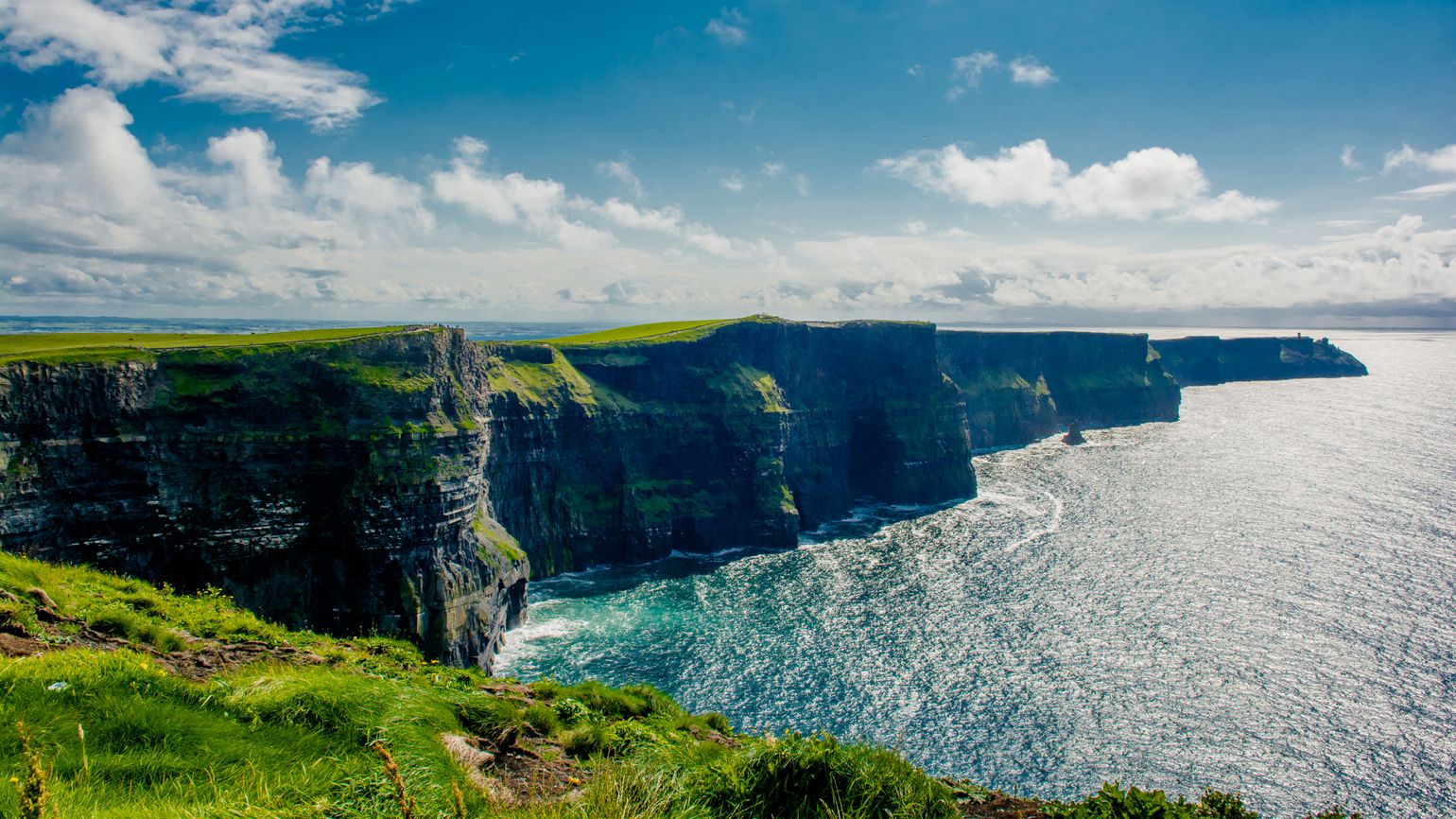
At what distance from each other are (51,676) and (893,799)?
42.3 feet

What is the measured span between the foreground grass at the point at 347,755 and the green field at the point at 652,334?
346 ft

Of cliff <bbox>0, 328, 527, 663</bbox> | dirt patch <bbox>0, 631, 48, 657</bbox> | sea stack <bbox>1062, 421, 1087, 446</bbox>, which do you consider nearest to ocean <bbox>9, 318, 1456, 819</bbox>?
cliff <bbox>0, 328, 527, 663</bbox>

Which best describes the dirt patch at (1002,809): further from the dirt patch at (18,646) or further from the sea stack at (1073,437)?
the sea stack at (1073,437)

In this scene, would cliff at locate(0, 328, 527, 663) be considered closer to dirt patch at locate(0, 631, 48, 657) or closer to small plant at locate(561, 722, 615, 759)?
dirt patch at locate(0, 631, 48, 657)

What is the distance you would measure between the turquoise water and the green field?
40.6m

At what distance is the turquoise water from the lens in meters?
52.2

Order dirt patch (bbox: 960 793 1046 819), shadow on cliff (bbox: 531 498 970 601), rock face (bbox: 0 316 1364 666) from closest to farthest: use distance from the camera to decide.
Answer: dirt patch (bbox: 960 793 1046 819) → rock face (bbox: 0 316 1364 666) → shadow on cliff (bbox: 531 498 970 601)

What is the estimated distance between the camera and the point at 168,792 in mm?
7926

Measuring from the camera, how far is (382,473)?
61250 millimetres

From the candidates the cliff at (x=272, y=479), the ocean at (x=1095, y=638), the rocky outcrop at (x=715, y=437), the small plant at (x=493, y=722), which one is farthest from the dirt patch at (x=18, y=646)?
the rocky outcrop at (x=715, y=437)

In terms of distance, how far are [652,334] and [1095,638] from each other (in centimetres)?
8990

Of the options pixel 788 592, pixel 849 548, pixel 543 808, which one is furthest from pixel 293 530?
pixel 849 548

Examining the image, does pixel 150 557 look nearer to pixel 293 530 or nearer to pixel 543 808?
pixel 293 530

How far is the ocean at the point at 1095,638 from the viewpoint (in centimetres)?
5206
